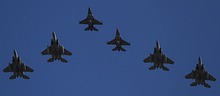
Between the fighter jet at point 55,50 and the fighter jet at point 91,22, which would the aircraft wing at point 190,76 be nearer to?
the fighter jet at point 91,22

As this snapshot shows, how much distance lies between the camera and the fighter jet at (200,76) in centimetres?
17938

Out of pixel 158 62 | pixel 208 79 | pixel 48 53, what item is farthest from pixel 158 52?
pixel 48 53

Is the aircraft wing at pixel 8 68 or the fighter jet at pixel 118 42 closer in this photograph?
the aircraft wing at pixel 8 68

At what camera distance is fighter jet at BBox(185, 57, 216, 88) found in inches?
7062

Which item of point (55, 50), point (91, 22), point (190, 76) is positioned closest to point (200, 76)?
point (190, 76)

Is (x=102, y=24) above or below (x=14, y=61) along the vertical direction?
above

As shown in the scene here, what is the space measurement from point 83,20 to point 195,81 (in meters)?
32.0

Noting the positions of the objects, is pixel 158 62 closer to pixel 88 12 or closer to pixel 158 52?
pixel 158 52

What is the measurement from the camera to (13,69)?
7003 inches

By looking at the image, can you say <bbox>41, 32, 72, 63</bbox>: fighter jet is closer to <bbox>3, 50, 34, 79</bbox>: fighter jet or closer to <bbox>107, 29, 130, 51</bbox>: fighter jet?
<bbox>3, 50, 34, 79</bbox>: fighter jet

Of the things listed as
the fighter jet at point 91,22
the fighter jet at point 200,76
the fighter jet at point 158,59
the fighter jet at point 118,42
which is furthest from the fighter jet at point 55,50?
the fighter jet at point 200,76

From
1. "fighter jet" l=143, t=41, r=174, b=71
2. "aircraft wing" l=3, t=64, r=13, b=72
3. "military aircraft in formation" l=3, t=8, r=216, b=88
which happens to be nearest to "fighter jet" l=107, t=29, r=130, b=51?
"military aircraft in formation" l=3, t=8, r=216, b=88

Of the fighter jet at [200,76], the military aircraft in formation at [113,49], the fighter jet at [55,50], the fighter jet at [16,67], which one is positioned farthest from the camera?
the fighter jet at [200,76]

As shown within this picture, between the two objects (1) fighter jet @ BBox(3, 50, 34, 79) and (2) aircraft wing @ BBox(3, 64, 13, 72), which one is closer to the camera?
(1) fighter jet @ BBox(3, 50, 34, 79)
